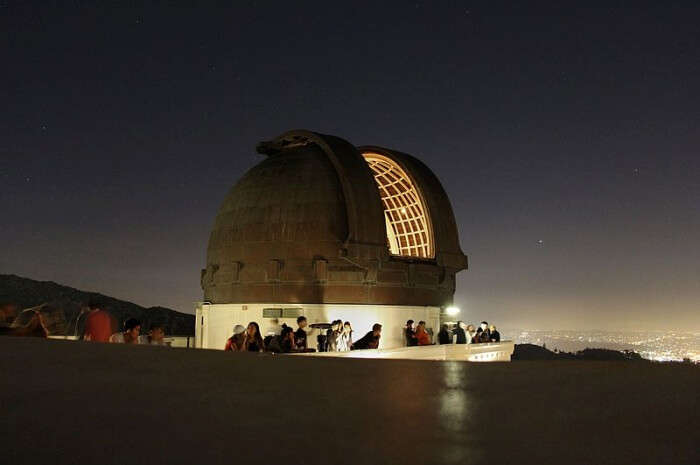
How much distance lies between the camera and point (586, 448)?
2557mm

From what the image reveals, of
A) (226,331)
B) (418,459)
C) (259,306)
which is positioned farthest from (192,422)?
(226,331)

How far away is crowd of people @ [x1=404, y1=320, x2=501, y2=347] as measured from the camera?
15.1 metres

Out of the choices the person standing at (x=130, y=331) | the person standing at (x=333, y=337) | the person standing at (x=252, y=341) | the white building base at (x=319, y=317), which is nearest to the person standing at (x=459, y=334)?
the white building base at (x=319, y=317)

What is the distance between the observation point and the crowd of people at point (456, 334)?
15148 millimetres

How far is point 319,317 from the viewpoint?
20.1m

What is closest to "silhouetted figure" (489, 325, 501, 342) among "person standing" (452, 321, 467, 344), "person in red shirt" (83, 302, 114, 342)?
"person standing" (452, 321, 467, 344)

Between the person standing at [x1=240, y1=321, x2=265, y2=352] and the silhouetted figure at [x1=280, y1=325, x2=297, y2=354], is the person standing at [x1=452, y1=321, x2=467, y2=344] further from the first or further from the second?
the person standing at [x1=240, y1=321, x2=265, y2=352]

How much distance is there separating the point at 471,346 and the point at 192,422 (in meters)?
15.0

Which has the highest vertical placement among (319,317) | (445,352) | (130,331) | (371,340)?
(319,317)

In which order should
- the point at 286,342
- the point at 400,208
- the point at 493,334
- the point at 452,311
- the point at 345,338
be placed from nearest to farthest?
1. the point at 286,342
2. the point at 345,338
3. the point at 493,334
4. the point at 452,311
5. the point at 400,208

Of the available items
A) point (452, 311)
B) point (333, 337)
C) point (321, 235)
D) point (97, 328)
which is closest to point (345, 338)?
point (333, 337)

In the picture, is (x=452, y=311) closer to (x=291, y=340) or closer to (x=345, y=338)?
(x=345, y=338)

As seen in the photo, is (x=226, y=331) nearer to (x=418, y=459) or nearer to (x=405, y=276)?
(x=405, y=276)

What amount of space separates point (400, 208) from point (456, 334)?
11.1 metres
